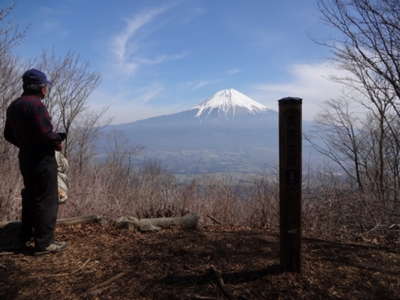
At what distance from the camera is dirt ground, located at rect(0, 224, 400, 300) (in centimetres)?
264

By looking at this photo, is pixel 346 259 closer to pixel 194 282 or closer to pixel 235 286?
pixel 235 286

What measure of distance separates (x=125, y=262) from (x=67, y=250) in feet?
2.80

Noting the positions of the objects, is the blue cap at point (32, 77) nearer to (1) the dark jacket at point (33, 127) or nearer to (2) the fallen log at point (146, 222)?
(1) the dark jacket at point (33, 127)

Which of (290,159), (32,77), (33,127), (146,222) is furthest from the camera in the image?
(146,222)

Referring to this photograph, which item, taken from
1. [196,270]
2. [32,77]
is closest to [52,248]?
[196,270]

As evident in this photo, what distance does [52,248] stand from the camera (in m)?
3.57

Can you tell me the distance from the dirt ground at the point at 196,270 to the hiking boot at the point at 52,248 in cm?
6

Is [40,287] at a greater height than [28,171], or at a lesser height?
lesser

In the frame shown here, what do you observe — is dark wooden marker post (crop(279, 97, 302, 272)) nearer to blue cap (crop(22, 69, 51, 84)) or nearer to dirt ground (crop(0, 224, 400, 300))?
dirt ground (crop(0, 224, 400, 300))

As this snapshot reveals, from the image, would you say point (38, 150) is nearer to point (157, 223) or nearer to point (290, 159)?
point (157, 223)

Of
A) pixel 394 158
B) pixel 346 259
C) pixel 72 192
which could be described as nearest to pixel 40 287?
pixel 346 259

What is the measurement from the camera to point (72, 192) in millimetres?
8781

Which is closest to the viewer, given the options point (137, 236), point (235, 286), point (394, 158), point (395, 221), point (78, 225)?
point (235, 286)

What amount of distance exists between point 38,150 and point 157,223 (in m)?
1.99
